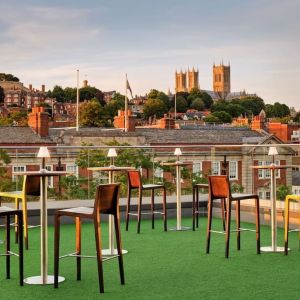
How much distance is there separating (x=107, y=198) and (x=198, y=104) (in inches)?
6204

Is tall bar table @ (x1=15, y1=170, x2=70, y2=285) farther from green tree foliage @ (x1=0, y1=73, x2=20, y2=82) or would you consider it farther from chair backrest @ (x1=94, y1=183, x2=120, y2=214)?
green tree foliage @ (x1=0, y1=73, x2=20, y2=82)

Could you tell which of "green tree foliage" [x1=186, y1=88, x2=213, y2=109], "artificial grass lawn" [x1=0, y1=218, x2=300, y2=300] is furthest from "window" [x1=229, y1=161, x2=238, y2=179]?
"green tree foliage" [x1=186, y1=88, x2=213, y2=109]

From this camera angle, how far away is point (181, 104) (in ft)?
521

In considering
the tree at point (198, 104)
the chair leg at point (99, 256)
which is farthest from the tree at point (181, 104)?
the chair leg at point (99, 256)

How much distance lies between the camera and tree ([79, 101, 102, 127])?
93812mm

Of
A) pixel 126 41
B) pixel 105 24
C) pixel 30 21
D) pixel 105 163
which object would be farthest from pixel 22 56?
pixel 105 163

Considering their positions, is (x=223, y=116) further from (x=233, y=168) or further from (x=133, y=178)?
(x=133, y=178)

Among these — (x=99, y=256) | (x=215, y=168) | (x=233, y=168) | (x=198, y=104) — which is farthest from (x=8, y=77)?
(x=99, y=256)

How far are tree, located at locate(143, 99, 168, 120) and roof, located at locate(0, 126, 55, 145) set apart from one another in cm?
7527

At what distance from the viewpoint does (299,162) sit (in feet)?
27.9

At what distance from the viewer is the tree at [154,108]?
131000 millimetres

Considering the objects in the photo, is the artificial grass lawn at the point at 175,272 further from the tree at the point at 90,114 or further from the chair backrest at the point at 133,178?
the tree at the point at 90,114

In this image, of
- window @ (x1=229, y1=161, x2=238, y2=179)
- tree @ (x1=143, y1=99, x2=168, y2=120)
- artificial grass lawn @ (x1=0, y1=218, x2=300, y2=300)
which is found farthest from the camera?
tree @ (x1=143, y1=99, x2=168, y2=120)

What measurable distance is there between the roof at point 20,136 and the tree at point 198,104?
10784 cm
